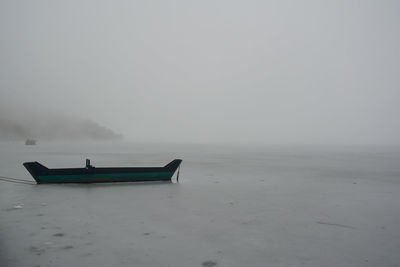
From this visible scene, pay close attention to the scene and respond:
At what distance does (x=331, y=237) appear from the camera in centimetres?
874

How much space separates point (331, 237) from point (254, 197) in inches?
262

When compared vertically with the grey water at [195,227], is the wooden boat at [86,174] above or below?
above

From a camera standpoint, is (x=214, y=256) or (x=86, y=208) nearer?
(x=214, y=256)

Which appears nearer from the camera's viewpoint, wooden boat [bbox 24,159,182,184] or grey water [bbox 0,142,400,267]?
grey water [bbox 0,142,400,267]

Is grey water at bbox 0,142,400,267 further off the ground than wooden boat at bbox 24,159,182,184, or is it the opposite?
wooden boat at bbox 24,159,182,184

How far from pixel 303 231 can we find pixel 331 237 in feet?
→ 2.79

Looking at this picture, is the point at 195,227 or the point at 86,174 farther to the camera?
the point at 86,174

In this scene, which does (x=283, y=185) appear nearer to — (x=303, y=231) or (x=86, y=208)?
(x=303, y=231)

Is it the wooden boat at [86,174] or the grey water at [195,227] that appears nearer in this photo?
the grey water at [195,227]

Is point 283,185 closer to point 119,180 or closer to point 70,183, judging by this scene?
point 119,180

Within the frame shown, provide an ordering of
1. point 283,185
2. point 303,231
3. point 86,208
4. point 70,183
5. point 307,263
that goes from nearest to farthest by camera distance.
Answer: point 307,263 < point 303,231 < point 86,208 < point 70,183 < point 283,185

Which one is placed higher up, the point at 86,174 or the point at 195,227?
the point at 86,174

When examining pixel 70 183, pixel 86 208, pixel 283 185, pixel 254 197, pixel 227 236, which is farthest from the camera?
pixel 283 185

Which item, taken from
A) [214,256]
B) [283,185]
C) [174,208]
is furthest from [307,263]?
[283,185]
